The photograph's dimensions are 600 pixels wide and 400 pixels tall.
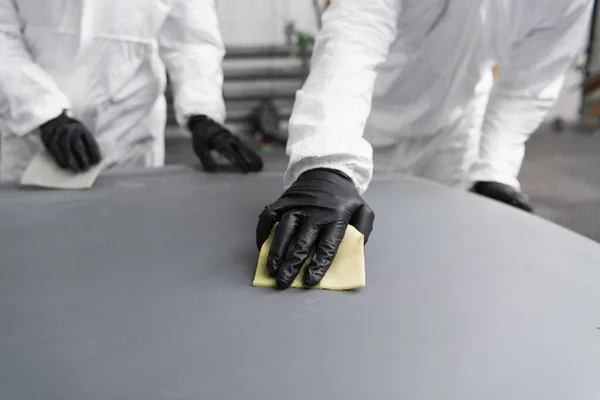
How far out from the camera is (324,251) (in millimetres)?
635

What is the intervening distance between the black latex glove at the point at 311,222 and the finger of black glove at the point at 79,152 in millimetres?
520

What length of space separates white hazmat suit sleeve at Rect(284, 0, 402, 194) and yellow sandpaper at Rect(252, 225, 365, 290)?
15cm

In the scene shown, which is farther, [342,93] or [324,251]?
[342,93]

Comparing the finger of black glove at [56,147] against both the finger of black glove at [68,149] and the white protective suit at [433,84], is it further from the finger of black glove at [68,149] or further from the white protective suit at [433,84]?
the white protective suit at [433,84]

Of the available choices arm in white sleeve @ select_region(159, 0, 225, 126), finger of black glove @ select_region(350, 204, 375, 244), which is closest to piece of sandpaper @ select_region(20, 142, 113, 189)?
arm in white sleeve @ select_region(159, 0, 225, 126)

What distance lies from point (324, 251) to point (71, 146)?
2.19 feet

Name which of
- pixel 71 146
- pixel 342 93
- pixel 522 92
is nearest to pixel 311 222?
pixel 342 93

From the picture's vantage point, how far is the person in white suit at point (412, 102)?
27.6 inches

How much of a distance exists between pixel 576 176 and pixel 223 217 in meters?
2.66

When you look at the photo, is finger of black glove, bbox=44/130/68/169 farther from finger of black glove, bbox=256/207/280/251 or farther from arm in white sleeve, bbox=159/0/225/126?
finger of black glove, bbox=256/207/280/251

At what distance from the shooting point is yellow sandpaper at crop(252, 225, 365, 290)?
620 mm

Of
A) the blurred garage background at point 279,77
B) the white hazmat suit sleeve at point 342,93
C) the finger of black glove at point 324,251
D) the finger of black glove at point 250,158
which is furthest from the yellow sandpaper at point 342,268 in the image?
the blurred garage background at point 279,77

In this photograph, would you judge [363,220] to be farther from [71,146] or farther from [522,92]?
[522,92]

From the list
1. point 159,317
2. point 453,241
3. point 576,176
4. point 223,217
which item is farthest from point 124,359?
point 576,176
